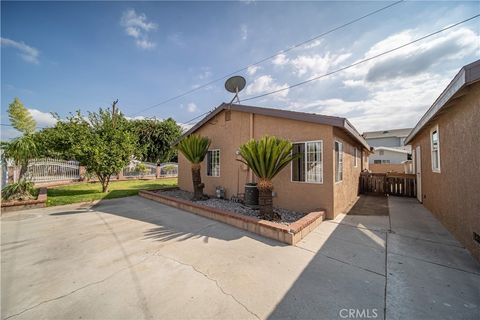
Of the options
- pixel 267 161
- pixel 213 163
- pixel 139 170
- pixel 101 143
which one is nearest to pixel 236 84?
pixel 213 163

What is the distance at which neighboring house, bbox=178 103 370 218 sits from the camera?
584cm

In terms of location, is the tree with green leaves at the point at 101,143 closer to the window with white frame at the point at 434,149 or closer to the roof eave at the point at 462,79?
the roof eave at the point at 462,79

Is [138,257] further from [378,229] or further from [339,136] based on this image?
[339,136]

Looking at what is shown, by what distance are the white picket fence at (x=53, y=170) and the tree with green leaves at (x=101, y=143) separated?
344cm

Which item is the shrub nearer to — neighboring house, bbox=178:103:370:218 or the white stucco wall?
neighboring house, bbox=178:103:370:218

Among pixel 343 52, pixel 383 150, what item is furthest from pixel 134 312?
pixel 383 150

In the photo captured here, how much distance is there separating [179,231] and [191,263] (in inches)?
71.1

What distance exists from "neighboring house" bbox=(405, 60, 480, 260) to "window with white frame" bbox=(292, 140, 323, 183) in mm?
2936

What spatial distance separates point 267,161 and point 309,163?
180 cm

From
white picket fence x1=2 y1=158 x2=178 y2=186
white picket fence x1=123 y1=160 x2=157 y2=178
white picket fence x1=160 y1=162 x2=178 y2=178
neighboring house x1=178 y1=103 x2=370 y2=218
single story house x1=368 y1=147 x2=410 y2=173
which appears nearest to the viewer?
neighboring house x1=178 y1=103 x2=370 y2=218

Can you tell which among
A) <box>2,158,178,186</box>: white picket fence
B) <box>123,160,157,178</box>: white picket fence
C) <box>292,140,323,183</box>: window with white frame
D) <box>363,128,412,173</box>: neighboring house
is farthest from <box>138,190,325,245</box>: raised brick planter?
<box>363,128,412,173</box>: neighboring house

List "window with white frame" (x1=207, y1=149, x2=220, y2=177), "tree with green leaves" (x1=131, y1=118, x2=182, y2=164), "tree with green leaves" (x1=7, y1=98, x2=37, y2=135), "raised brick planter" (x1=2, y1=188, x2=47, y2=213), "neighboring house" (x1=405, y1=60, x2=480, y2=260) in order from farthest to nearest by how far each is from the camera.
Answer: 1. "tree with green leaves" (x1=131, y1=118, x2=182, y2=164)
2. "tree with green leaves" (x1=7, y1=98, x2=37, y2=135)
3. "window with white frame" (x1=207, y1=149, x2=220, y2=177)
4. "raised brick planter" (x1=2, y1=188, x2=47, y2=213)
5. "neighboring house" (x1=405, y1=60, x2=480, y2=260)

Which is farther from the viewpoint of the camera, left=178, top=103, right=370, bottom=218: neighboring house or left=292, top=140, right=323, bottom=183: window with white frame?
left=292, top=140, right=323, bottom=183: window with white frame

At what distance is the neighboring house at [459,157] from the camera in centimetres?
344
